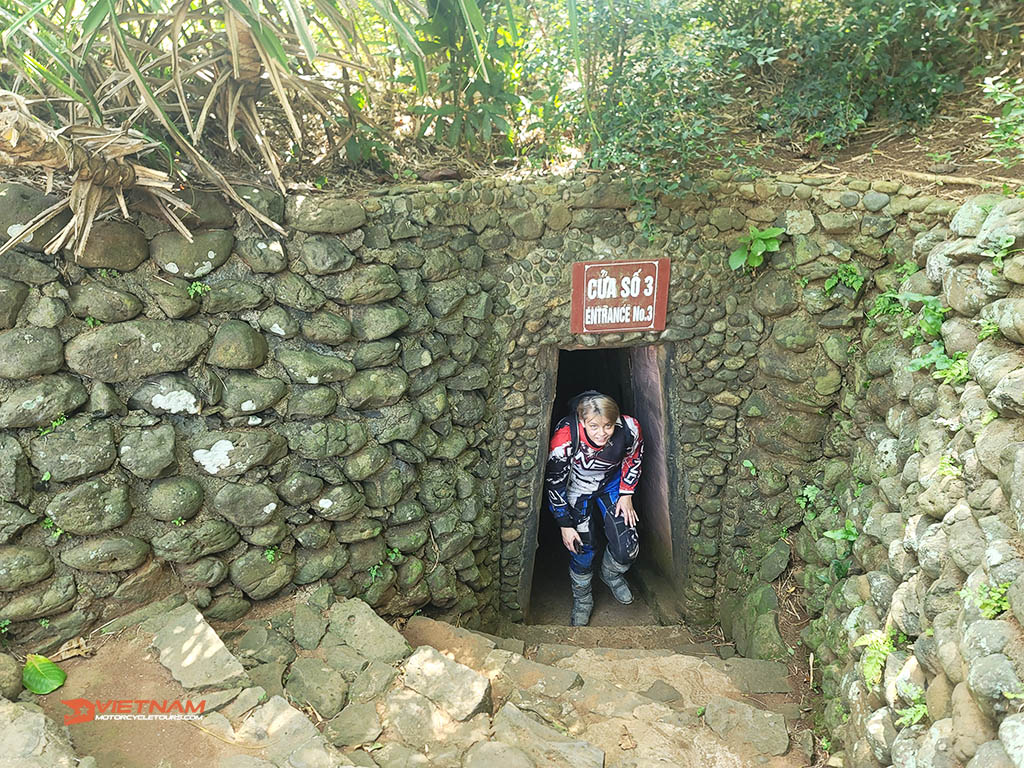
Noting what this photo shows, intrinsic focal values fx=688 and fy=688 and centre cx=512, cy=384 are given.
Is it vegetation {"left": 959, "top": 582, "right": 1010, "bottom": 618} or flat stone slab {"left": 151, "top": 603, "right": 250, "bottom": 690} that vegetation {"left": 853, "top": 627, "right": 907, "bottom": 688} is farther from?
flat stone slab {"left": 151, "top": 603, "right": 250, "bottom": 690}

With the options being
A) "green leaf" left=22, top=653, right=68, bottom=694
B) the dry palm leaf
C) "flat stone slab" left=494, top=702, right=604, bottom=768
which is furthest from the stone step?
the dry palm leaf

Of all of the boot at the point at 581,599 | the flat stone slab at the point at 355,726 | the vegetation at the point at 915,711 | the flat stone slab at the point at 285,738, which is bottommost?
the boot at the point at 581,599

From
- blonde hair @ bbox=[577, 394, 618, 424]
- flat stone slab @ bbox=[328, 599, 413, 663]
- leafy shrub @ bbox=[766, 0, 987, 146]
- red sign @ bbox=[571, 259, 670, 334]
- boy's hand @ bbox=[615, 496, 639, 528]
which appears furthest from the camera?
boy's hand @ bbox=[615, 496, 639, 528]

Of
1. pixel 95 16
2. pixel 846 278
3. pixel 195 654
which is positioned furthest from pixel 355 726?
pixel 846 278

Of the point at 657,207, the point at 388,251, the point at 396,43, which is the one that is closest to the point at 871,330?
the point at 657,207

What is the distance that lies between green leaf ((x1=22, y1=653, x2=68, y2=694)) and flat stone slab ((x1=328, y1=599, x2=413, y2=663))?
1200mm

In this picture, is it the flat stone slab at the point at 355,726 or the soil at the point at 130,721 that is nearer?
the soil at the point at 130,721

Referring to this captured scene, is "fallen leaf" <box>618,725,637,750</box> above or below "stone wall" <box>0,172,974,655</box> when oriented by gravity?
below

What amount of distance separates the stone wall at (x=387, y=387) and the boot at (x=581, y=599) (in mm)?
534

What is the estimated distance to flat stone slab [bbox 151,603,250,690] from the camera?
9.66 feet

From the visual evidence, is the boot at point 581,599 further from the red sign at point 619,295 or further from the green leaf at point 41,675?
the green leaf at point 41,675

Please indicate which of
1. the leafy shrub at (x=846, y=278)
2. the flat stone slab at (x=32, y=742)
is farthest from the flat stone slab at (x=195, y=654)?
the leafy shrub at (x=846, y=278)

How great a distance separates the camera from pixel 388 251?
3816 millimetres

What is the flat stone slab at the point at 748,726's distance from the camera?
3.21 m
